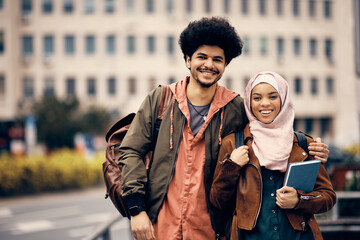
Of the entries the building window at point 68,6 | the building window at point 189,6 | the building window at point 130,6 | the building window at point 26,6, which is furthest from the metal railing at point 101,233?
the building window at point 189,6

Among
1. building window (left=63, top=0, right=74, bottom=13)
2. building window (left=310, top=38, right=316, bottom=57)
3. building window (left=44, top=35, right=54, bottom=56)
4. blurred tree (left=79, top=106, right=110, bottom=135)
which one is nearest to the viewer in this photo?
blurred tree (left=79, top=106, right=110, bottom=135)

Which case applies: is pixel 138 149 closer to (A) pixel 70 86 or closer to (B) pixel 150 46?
(B) pixel 150 46

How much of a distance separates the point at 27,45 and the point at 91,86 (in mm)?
6638

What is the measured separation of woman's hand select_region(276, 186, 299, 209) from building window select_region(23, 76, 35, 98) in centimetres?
4001

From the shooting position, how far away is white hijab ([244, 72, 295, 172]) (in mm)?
2648

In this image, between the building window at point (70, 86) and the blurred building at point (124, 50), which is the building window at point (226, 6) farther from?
the building window at point (70, 86)

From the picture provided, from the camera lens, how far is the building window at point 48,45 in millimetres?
40656

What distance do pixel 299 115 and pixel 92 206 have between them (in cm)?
3471

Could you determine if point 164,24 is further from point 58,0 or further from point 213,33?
point 213,33

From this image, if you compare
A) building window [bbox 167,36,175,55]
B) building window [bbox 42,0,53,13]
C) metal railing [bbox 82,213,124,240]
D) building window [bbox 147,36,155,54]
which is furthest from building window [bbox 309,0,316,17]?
metal railing [bbox 82,213,124,240]

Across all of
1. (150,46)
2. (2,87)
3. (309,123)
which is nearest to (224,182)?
(2,87)

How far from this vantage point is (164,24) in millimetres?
42094

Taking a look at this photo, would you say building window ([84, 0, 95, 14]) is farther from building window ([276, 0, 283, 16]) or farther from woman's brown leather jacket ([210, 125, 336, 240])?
woman's brown leather jacket ([210, 125, 336, 240])

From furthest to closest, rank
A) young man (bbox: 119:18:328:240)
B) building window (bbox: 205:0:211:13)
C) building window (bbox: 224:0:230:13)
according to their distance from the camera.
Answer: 1. building window (bbox: 224:0:230:13)
2. building window (bbox: 205:0:211:13)
3. young man (bbox: 119:18:328:240)
